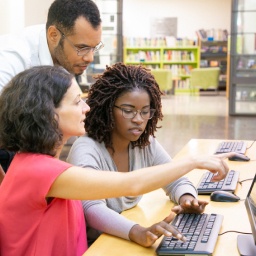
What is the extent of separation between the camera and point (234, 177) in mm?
2252

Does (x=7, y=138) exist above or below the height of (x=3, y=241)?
above

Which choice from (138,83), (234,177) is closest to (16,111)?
(138,83)

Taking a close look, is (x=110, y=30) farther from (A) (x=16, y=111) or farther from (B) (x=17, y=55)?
(A) (x=16, y=111)

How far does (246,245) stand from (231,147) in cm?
159

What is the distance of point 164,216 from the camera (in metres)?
1.83

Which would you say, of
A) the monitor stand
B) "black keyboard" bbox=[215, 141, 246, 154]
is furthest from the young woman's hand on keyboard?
"black keyboard" bbox=[215, 141, 246, 154]

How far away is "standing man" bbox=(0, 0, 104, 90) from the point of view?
2141 mm

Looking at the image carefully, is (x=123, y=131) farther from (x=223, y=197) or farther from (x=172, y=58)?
(x=172, y=58)

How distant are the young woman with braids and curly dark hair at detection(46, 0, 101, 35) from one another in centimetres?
25

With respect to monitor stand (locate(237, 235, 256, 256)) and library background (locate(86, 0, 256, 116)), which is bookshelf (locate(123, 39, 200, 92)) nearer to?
library background (locate(86, 0, 256, 116))

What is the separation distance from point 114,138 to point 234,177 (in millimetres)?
601

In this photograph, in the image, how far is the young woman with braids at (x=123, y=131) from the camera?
6.14 ft

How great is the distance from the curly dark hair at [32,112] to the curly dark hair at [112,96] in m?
0.43

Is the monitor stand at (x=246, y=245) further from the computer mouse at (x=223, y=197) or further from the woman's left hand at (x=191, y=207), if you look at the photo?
the computer mouse at (x=223, y=197)
